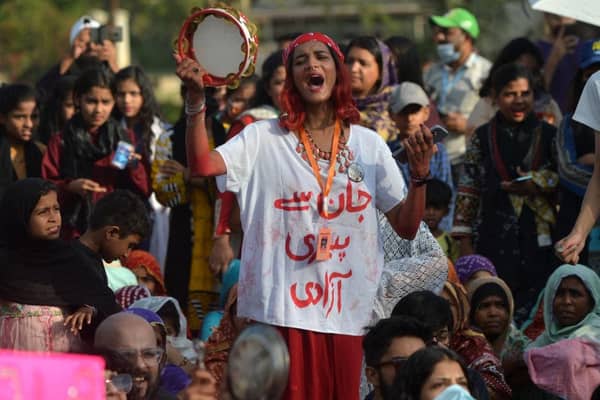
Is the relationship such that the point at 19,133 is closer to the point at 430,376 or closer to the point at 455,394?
the point at 430,376

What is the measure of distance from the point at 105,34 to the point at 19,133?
1.96m

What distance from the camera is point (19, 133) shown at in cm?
999

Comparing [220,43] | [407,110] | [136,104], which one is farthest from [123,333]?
[136,104]

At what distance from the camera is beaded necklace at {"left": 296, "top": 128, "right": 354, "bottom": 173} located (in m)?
5.96

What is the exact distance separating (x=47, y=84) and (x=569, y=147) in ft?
16.8

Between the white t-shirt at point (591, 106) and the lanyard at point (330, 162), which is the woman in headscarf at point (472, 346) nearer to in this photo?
the white t-shirt at point (591, 106)

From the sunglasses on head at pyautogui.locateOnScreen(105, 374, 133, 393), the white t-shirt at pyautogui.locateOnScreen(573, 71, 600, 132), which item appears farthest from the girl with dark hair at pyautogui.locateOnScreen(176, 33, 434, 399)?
the white t-shirt at pyautogui.locateOnScreen(573, 71, 600, 132)

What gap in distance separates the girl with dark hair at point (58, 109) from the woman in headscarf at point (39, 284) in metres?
4.36

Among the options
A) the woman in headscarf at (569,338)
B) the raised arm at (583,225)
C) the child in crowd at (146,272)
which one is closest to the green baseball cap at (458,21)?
the child in crowd at (146,272)

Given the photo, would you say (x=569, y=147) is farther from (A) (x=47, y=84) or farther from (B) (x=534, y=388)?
(A) (x=47, y=84)

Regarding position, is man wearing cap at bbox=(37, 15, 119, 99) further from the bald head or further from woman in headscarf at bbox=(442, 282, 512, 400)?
the bald head

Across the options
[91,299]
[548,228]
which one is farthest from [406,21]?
[91,299]

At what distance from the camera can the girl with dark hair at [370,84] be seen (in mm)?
9359

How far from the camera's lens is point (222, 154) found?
19.2ft
